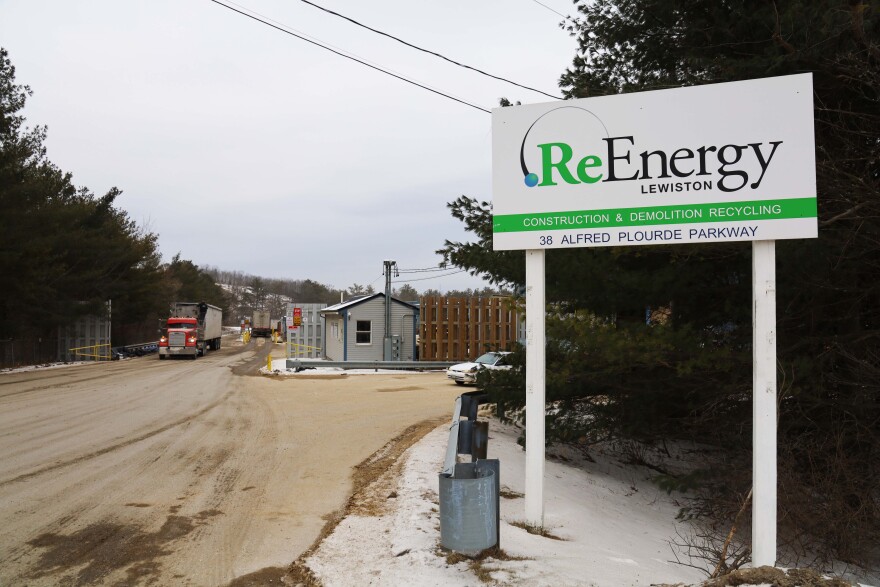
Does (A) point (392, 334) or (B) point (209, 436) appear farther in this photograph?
(A) point (392, 334)

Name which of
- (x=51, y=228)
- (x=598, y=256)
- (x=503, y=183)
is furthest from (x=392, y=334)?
(x=503, y=183)

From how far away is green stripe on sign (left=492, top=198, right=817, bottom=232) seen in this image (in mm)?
5133

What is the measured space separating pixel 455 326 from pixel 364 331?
16.4ft

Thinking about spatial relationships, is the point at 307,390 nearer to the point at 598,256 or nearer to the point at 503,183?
the point at 598,256

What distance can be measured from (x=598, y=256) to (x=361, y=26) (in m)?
5.52

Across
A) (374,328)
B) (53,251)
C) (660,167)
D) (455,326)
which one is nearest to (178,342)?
(53,251)

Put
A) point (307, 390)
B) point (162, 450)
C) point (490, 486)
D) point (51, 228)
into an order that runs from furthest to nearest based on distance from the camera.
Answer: point (51, 228)
point (307, 390)
point (162, 450)
point (490, 486)

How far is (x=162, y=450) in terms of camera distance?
9836mm

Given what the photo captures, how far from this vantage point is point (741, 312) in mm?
8141

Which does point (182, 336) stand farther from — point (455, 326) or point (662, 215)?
point (662, 215)

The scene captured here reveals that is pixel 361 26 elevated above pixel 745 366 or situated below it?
above

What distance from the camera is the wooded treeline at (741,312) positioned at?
6.64 metres

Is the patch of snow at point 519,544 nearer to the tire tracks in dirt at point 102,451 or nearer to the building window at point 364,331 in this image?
the tire tracks in dirt at point 102,451

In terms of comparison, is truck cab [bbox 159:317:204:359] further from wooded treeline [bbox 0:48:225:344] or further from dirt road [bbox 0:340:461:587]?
dirt road [bbox 0:340:461:587]
